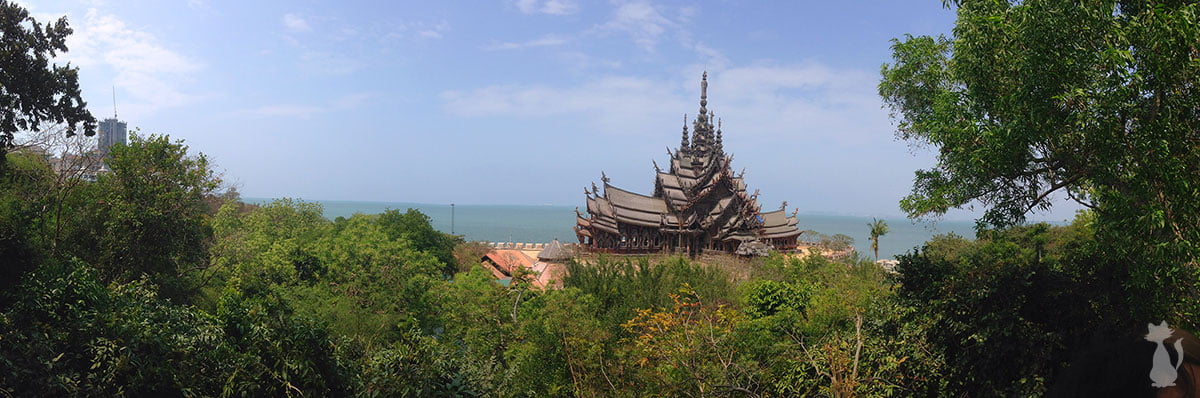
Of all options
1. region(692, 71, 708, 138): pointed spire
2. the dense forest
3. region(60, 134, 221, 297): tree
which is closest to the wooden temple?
region(692, 71, 708, 138): pointed spire

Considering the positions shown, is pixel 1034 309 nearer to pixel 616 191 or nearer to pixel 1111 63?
pixel 1111 63

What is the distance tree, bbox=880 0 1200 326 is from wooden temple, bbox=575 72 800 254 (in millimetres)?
26350

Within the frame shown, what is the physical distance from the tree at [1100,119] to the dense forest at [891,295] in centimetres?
3

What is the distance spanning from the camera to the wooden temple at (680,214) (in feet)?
118

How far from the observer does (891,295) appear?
1102cm

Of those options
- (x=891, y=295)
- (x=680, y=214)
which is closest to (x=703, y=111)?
(x=680, y=214)

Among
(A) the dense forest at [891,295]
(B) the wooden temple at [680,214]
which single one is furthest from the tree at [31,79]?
(B) the wooden temple at [680,214]

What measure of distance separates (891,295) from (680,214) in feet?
84.1

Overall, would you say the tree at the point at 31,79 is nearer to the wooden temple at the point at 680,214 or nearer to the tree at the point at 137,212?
the tree at the point at 137,212

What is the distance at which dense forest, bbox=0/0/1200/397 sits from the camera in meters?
6.82

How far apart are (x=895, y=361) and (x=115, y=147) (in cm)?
1753

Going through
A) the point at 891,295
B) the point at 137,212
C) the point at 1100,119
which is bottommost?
the point at 891,295

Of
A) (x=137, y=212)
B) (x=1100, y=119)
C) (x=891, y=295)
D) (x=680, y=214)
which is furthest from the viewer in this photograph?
(x=680, y=214)

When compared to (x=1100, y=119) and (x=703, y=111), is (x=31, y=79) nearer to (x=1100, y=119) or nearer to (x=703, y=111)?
(x=1100, y=119)
